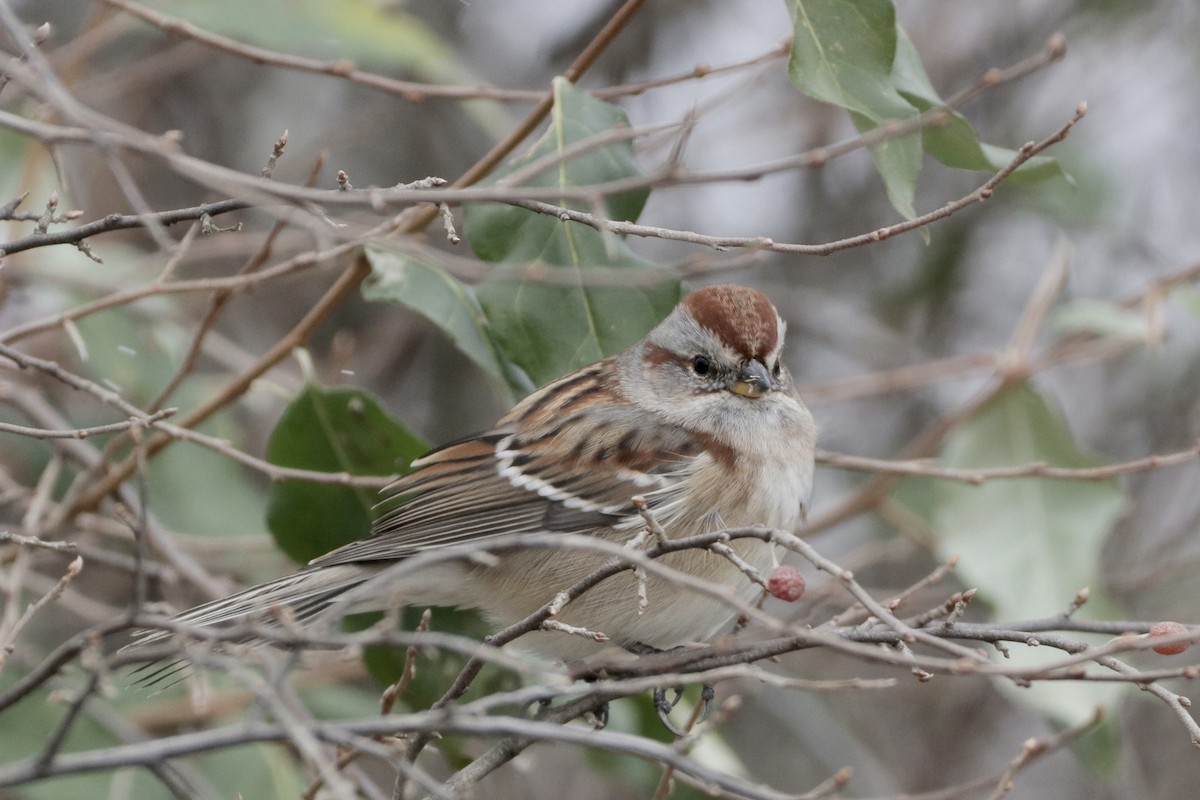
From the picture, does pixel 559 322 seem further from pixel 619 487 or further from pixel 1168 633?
pixel 1168 633

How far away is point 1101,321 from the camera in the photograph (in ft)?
12.3

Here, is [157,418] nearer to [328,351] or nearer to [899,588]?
[328,351]

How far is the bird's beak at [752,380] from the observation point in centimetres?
329

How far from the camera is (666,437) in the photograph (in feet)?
11.0

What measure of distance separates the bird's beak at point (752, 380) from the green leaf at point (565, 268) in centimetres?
44

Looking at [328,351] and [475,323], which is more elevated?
[475,323]

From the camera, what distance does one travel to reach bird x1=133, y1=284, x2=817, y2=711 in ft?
10.0

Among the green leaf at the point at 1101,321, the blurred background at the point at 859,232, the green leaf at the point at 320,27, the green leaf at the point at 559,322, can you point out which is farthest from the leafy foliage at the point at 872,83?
the blurred background at the point at 859,232

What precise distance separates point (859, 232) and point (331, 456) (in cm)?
334

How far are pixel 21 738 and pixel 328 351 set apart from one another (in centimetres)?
265

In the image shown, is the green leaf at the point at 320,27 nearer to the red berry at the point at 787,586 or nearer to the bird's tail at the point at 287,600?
the bird's tail at the point at 287,600

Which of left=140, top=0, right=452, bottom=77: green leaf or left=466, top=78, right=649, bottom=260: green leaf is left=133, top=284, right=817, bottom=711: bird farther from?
left=140, top=0, right=452, bottom=77: green leaf

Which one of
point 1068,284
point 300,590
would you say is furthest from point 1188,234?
point 300,590

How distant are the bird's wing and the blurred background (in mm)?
1694
